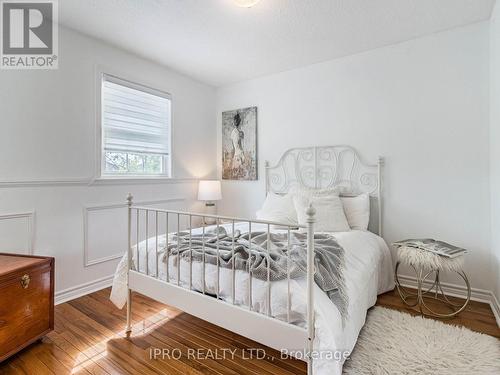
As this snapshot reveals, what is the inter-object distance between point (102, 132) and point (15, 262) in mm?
1445

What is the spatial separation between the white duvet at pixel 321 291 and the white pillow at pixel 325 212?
0.14 m

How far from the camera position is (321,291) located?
4.55 feet

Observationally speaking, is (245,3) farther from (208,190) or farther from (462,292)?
(462,292)

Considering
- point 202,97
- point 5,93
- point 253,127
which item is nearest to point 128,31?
point 5,93

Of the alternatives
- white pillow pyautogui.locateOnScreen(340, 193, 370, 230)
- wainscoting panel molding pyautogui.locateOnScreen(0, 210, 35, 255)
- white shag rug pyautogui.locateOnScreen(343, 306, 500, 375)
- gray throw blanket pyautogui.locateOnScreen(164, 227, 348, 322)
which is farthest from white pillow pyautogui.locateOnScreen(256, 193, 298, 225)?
wainscoting panel molding pyautogui.locateOnScreen(0, 210, 35, 255)

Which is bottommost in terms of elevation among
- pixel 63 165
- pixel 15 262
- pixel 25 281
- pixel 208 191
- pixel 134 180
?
pixel 25 281

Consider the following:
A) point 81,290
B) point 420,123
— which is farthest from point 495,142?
point 81,290

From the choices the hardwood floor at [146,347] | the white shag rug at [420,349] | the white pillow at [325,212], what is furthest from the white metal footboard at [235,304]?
the white pillow at [325,212]

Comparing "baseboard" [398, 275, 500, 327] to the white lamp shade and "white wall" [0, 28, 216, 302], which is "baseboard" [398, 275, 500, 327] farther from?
"white wall" [0, 28, 216, 302]

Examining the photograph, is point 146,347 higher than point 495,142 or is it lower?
lower

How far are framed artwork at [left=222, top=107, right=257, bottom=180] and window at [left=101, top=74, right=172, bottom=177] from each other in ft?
2.91

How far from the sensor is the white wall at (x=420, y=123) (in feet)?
7.83

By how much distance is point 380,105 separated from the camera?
283 centimetres

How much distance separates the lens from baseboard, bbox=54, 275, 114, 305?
240cm
